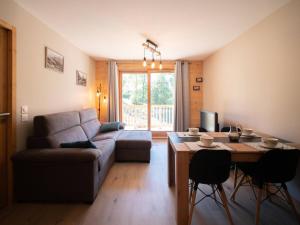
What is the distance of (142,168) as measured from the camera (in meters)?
3.42

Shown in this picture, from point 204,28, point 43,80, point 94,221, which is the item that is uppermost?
point 204,28

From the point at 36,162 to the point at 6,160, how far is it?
37 centimetres

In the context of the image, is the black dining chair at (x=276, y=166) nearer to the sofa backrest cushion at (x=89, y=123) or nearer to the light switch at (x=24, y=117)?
the light switch at (x=24, y=117)

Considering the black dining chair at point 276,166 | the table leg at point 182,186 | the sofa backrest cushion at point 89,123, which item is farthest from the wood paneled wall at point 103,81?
the black dining chair at point 276,166

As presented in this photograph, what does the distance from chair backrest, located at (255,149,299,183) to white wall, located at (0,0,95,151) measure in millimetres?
2903

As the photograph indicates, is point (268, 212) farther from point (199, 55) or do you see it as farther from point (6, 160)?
point (199, 55)

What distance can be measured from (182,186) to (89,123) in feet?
9.47

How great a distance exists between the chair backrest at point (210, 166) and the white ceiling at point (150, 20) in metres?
1.90

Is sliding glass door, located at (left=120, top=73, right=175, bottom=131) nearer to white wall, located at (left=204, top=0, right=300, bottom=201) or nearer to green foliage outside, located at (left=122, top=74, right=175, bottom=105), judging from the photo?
green foliage outside, located at (left=122, top=74, right=175, bottom=105)

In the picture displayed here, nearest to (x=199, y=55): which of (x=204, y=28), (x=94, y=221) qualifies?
(x=204, y=28)

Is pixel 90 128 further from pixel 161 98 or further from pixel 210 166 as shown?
pixel 210 166

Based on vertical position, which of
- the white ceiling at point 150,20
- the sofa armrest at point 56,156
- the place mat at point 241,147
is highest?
the white ceiling at point 150,20

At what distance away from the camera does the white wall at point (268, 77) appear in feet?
7.48

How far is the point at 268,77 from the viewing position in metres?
2.73
